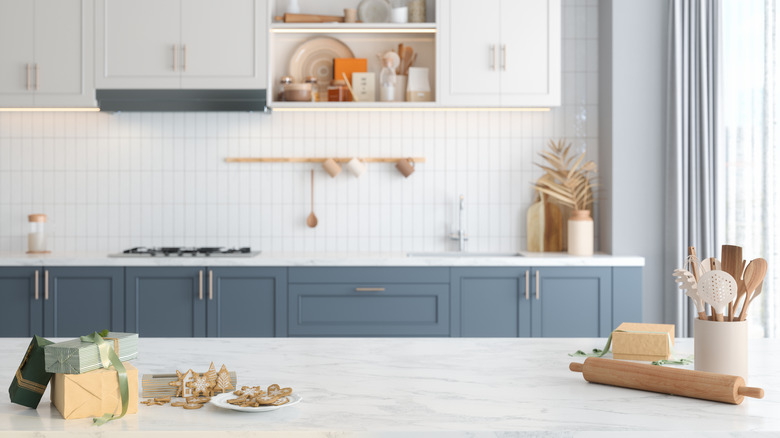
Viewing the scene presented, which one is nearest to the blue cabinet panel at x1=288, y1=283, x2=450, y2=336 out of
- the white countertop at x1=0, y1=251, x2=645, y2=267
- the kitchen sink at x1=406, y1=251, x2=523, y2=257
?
the white countertop at x1=0, y1=251, x2=645, y2=267

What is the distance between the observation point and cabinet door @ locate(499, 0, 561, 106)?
3.96 m

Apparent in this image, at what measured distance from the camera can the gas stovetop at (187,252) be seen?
384 centimetres

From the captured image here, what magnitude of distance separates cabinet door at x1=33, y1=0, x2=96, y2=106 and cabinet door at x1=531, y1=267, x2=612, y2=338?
2.62 meters

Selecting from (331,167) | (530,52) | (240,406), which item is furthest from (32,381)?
(530,52)

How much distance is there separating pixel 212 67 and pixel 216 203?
0.83 metres

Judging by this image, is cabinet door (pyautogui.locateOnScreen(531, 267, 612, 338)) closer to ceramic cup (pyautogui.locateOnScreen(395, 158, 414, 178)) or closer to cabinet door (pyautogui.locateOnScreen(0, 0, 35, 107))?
ceramic cup (pyautogui.locateOnScreen(395, 158, 414, 178))

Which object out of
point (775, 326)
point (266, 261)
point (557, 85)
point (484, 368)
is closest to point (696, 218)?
point (775, 326)

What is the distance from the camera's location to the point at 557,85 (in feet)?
13.0

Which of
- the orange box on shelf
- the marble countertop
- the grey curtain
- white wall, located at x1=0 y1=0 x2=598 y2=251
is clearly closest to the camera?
the marble countertop

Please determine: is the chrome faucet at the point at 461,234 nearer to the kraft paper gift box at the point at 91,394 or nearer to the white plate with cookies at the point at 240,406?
the white plate with cookies at the point at 240,406

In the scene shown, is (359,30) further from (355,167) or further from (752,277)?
(752,277)

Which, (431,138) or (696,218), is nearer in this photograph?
(696,218)

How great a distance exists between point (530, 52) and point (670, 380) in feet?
9.20

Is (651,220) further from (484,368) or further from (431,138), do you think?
(484,368)
